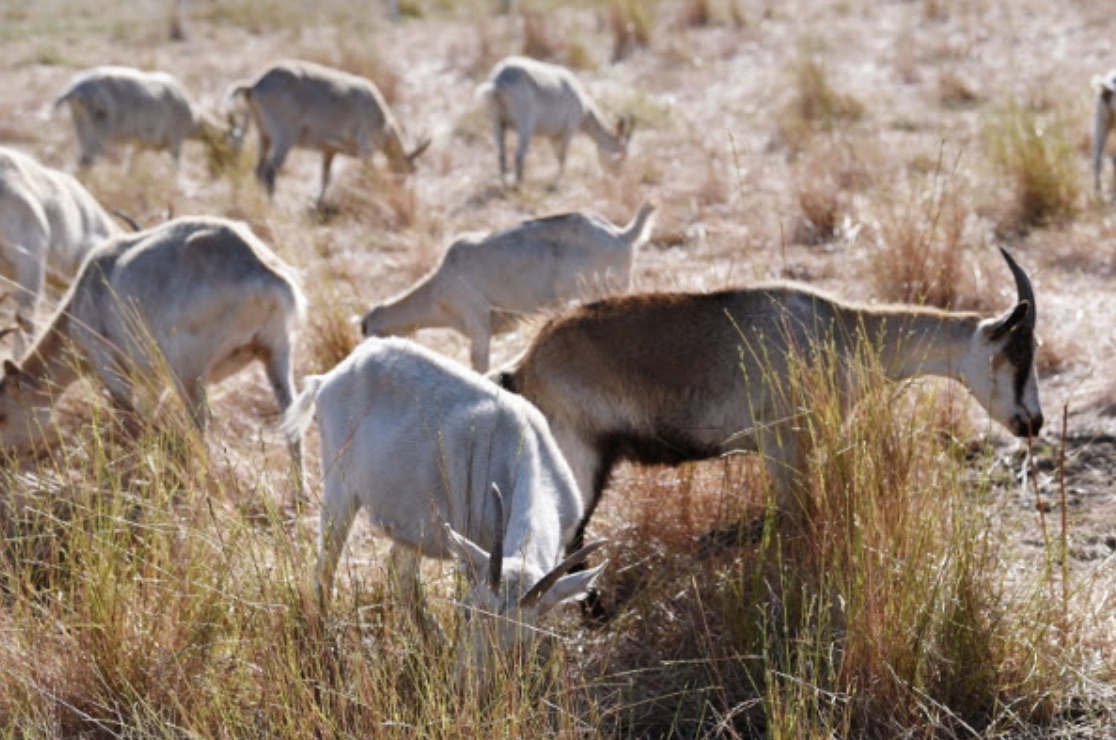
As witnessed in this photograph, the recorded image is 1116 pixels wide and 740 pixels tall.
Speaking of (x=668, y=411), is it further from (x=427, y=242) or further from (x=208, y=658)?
(x=427, y=242)

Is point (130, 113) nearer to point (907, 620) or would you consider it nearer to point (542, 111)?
point (542, 111)

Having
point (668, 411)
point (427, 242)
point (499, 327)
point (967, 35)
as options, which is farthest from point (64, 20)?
point (668, 411)

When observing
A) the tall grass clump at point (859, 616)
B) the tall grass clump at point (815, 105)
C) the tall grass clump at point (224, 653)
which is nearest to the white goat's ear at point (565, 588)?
the tall grass clump at point (224, 653)

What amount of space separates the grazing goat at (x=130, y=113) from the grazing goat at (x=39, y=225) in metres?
6.08

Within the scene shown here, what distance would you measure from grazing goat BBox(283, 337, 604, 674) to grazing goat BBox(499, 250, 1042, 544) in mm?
540

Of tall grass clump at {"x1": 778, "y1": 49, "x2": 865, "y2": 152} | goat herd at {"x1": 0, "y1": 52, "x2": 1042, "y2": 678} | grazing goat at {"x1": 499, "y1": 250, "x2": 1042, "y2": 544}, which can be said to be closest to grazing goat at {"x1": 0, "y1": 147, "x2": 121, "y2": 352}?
goat herd at {"x1": 0, "y1": 52, "x2": 1042, "y2": 678}

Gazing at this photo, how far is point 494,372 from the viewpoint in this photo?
625 cm

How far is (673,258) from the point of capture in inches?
426

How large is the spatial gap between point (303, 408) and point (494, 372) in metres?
0.81

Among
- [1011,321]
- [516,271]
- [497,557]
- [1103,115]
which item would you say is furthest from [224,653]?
[1103,115]

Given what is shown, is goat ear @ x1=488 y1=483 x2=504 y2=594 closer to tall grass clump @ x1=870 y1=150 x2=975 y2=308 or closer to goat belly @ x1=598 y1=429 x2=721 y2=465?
goat belly @ x1=598 y1=429 x2=721 y2=465

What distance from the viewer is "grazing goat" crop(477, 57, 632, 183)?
15.2m

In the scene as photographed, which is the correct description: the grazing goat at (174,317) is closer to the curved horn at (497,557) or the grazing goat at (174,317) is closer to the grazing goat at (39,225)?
the grazing goat at (39,225)

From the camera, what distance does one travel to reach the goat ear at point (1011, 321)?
5.87m
